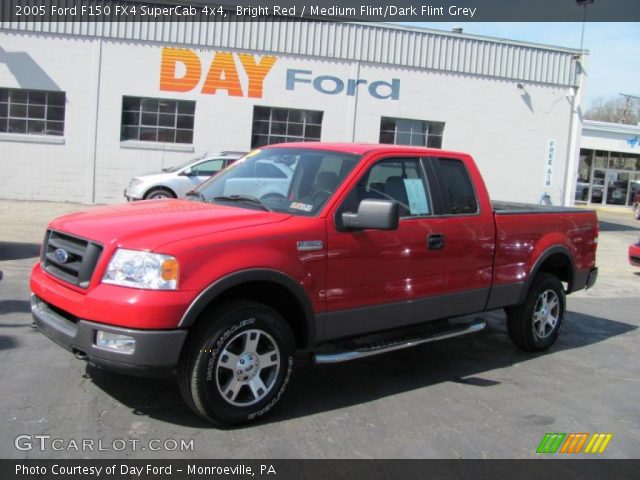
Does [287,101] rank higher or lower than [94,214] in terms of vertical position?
higher

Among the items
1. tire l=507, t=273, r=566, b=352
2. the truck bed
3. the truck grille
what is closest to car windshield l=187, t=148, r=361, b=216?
the truck grille

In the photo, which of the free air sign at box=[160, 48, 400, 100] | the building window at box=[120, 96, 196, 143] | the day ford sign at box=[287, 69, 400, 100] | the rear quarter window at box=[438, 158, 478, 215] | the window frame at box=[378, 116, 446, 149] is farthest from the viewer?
the window frame at box=[378, 116, 446, 149]

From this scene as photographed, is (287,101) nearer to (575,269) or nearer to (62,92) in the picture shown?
(62,92)

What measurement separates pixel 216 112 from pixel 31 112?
528 centimetres

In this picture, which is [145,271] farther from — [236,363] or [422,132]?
[422,132]

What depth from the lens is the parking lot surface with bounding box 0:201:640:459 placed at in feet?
12.5

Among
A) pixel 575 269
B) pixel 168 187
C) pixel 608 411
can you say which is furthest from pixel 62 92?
pixel 608 411

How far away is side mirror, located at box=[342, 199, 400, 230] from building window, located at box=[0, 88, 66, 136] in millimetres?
15981

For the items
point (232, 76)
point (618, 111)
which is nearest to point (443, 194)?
point (232, 76)

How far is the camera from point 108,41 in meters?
17.9

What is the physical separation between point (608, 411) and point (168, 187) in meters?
12.0

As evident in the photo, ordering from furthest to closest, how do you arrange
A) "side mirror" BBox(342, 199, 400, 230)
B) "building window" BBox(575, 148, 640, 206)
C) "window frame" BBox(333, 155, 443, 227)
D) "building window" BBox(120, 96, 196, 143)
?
"building window" BBox(575, 148, 640, 206)
"building window" BBox(120, 96, 196, 143)
"window frame" BBox(333, 155, 443, 227)
"side mirror" BBox(342, 199, 400, 230)

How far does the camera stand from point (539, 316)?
632cm

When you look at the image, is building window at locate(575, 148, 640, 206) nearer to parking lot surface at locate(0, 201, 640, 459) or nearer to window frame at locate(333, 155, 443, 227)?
parking lot surface at locate(0, 201, 640, 459)
